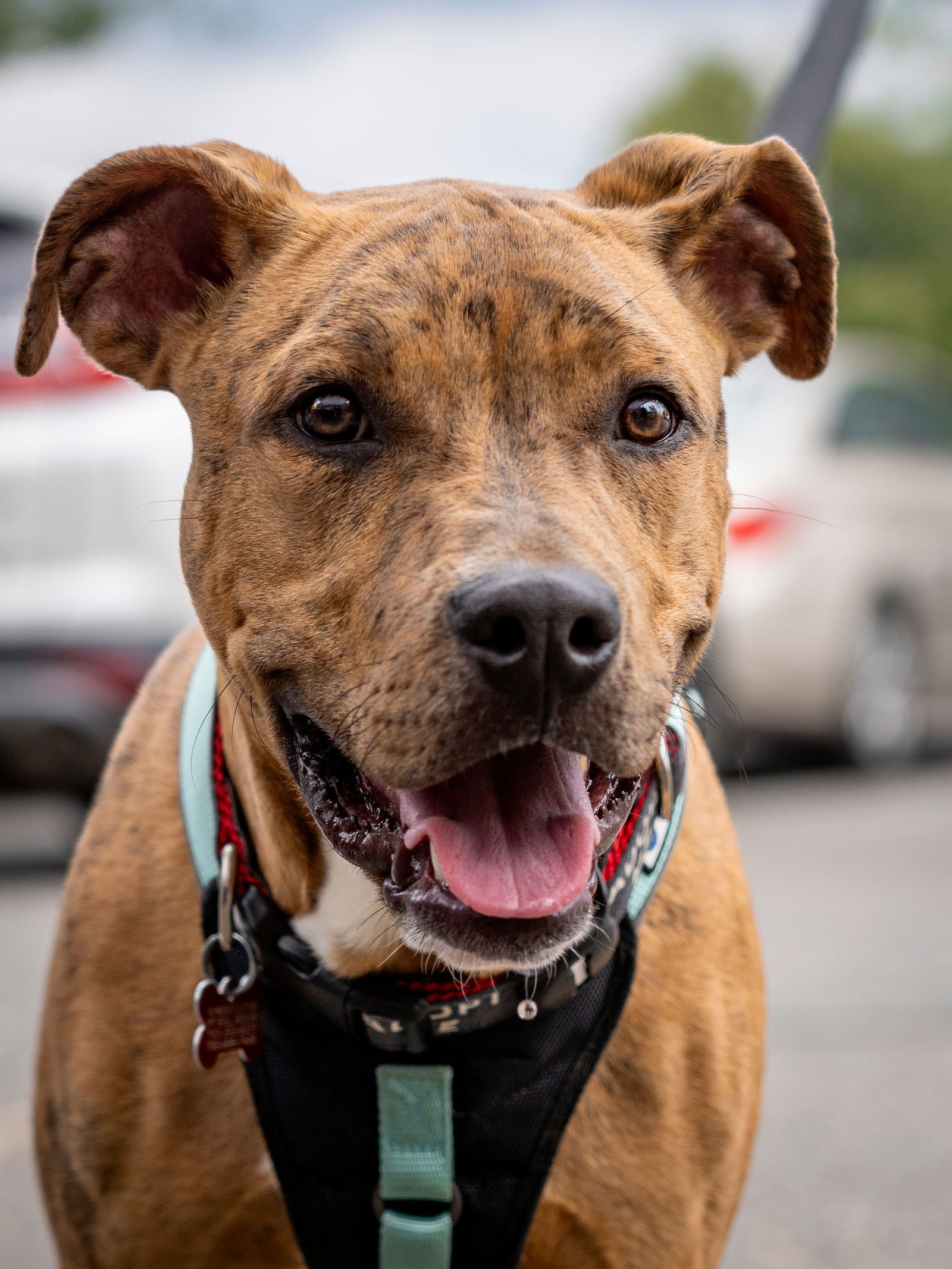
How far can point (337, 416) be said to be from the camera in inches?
94.6

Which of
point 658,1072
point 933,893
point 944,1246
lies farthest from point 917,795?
point 658,1072

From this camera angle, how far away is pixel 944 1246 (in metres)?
3.39

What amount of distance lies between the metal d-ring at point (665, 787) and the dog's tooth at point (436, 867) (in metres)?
0.43

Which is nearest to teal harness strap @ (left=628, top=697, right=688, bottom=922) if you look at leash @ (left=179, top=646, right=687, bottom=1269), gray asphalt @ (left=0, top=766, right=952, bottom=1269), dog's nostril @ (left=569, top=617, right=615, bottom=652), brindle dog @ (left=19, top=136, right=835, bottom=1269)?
leash @ (left=179, top=646, right=687, bottom=1269)

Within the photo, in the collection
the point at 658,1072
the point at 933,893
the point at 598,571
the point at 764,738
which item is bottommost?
the point at 764,738

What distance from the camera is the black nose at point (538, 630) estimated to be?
2.01 meters

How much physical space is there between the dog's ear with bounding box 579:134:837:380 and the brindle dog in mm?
12

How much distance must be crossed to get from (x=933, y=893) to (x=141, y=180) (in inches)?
182

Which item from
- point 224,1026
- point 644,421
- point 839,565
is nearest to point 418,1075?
point 224,1026

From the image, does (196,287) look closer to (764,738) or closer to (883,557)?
(883,557)

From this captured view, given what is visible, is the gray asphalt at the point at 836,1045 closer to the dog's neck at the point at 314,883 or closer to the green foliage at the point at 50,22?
the dog's neck at the point at 314,883

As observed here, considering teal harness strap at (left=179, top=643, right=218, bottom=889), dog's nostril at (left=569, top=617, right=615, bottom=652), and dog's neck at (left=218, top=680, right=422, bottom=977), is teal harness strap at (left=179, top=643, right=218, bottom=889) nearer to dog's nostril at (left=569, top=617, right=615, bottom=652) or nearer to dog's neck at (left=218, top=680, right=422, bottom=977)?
dog's neck at (left=218, top=680, right=422, bottom=977)

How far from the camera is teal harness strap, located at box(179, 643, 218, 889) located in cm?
250

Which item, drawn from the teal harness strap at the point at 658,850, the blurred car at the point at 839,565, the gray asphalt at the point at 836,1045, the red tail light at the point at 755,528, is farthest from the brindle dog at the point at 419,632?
the red tail light at the point at 755,528
